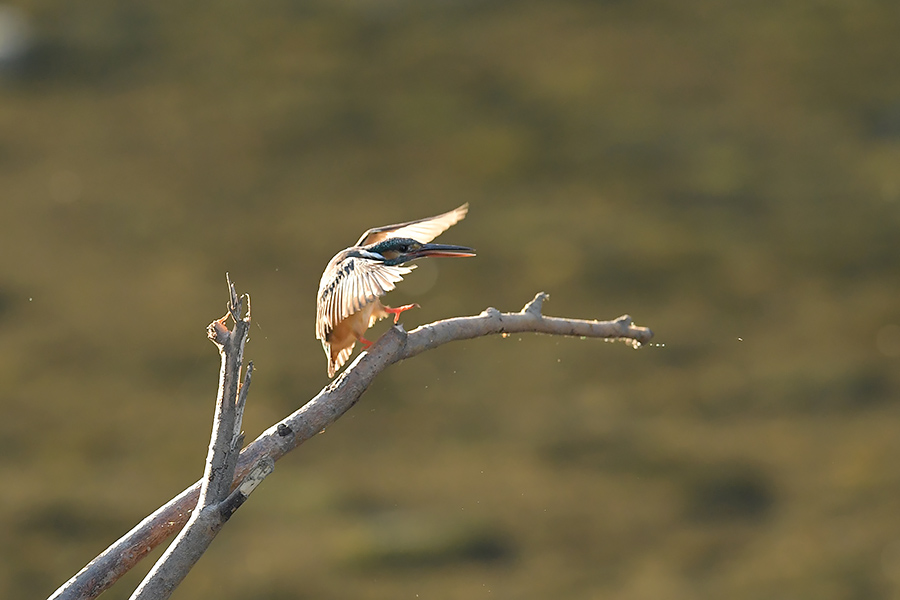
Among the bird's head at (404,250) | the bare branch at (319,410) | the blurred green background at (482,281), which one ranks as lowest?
the blurred green background at (482,281)

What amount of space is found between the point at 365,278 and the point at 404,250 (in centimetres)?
39

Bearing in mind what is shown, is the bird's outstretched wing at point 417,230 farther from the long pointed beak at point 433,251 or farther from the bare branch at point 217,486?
the bare branch at point 217,486

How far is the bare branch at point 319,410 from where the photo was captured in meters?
1.71

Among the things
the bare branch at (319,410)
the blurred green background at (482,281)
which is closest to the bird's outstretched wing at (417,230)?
the bare branch at (319,410)

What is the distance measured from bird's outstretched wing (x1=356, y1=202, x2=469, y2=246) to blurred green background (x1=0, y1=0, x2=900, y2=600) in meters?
4.00

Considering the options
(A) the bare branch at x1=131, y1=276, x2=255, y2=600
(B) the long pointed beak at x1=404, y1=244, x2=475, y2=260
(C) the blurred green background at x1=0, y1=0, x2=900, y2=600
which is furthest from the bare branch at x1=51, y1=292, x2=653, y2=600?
(C) the blurred green background at x1=0, y1=0, x2=900, y2=600

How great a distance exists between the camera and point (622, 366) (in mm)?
8125

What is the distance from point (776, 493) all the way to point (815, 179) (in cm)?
382

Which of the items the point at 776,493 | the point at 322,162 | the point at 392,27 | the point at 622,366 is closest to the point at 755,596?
the point at 776,493

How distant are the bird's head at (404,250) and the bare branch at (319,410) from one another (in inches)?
14.6

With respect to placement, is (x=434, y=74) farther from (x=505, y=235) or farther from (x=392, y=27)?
(x=505, y=235)

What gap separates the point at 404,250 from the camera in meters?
2.62

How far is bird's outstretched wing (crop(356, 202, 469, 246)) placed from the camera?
2760 millimetres

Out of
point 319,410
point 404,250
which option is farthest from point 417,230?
point 319,410
